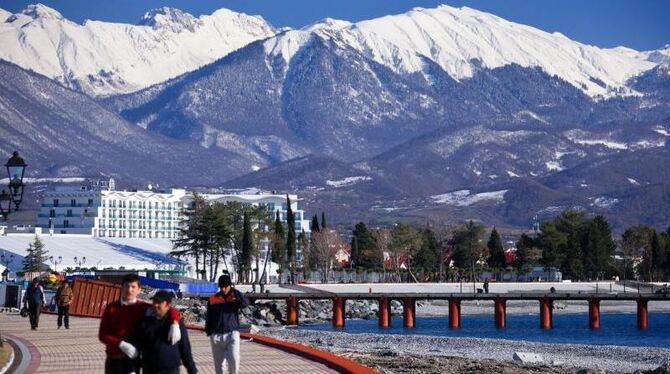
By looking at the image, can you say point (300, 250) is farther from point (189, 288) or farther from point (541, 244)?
point (189, 288)

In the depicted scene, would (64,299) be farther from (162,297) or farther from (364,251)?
(364,251)

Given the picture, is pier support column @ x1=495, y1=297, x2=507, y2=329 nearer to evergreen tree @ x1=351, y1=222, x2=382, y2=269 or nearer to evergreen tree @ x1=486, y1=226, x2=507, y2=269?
evergreen tree @ x1=351, y1=222, x2=382, y2=269

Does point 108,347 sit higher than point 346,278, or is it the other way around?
point 346,278

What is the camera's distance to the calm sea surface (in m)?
75.6

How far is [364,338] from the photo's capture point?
2525 inches

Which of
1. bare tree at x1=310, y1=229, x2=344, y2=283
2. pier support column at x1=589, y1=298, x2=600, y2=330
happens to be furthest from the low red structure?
bare tree at x1=310, y1=229, x2=344, y2=283

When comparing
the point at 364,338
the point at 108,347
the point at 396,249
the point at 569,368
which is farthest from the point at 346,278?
the point at 108,347

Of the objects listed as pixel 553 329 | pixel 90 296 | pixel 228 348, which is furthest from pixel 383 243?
pixel 228 348

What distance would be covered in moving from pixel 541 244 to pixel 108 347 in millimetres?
143461

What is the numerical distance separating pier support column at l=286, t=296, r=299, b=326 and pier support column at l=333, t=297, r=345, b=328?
2244 millimetres

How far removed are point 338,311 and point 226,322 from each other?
66.9 metres

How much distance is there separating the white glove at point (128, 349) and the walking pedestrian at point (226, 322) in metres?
5.40

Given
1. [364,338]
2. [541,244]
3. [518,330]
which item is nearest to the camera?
[364,338]

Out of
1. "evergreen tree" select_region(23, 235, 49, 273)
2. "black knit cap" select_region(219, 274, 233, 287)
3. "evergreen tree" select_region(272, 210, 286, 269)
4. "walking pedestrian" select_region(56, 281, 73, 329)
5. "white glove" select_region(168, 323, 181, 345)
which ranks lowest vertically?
"white glove" select_region(168, 323, 181, 345)
